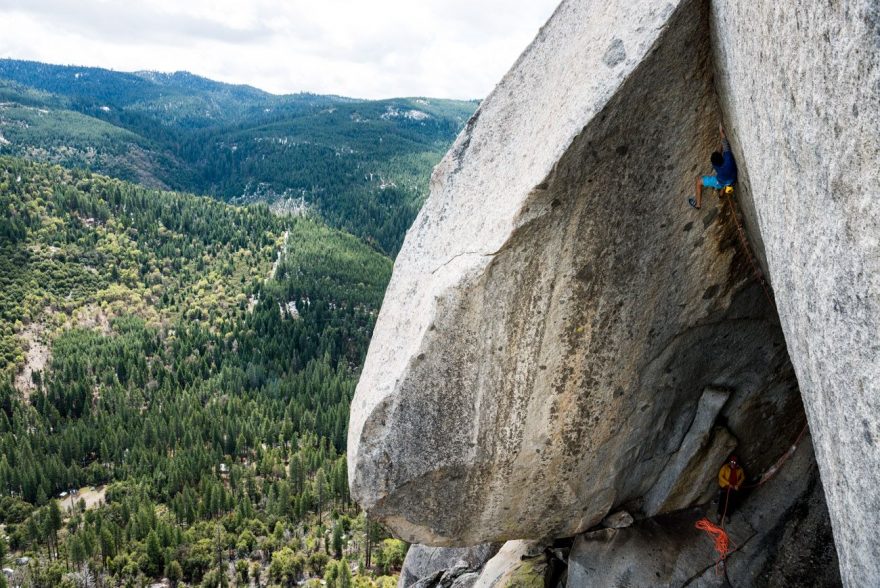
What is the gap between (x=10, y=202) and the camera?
463 ft

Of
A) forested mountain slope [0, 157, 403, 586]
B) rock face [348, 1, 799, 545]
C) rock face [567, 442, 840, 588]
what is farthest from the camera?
forested mountain slope [0, 157, 403, 586]

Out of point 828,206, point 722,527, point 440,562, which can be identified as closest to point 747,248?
point 828,206

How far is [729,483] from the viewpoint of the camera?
10250mm

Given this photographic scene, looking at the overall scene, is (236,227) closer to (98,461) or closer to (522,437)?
(98,461)

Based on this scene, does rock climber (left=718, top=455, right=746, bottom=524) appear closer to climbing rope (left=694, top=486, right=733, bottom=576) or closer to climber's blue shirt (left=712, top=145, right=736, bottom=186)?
climbing rope (left=694, top=486, right=733, bottom=576)

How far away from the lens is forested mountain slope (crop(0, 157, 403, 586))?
59156 millimetres

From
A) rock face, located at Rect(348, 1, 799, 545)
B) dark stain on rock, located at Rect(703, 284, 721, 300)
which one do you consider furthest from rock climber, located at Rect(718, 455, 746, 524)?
dark stain on rock, located at Rect(703, 284, 721, 300)

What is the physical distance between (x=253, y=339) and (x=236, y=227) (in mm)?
59860

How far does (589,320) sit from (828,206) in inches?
175

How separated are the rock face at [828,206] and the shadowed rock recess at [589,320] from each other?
0.81ft

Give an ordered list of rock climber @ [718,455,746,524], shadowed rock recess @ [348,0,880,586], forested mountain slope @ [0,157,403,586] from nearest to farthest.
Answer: shadowed rock recess @ [348,0,880,586] < rock climber @ [718,455,746,524] < forested mountain slope @ [0,157,403,586]

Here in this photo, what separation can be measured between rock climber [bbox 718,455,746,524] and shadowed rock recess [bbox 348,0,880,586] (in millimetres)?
189

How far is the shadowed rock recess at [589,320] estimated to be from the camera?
23.7 ft

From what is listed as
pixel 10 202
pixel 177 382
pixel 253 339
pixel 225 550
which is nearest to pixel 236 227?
pixel 10 202
